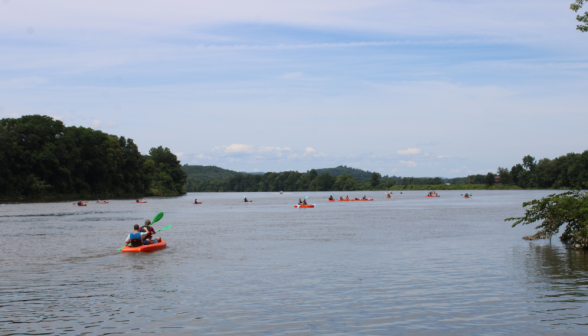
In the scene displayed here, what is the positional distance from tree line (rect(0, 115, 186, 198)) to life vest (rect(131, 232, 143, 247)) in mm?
74870

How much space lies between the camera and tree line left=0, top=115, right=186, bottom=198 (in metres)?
90.6

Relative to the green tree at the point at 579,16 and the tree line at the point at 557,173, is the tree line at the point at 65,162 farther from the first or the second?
the tree line at the point at 557,173

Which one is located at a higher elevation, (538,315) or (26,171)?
(26,171)

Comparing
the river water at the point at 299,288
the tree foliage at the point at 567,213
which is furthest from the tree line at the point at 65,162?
the tree foliage at the point at 567,213

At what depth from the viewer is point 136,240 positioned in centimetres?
2344

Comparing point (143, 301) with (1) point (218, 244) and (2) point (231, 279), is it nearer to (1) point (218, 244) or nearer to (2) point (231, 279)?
(2) point (231, 279)

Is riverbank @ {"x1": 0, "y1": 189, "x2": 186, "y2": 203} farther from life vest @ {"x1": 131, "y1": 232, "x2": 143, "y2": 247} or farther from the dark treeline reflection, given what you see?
the dark treeline reflection

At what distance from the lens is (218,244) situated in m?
26.6

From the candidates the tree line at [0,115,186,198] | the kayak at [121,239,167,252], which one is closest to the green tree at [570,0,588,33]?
the kayak at [121,239,167,252]

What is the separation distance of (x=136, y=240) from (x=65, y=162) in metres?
89.3

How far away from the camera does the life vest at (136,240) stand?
23359mm

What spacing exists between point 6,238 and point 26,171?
233ft

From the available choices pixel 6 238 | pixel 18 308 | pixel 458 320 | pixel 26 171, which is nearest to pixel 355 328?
pixel 458 320

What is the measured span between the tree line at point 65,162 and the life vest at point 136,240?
74.9m
